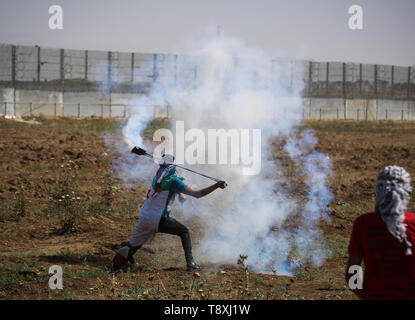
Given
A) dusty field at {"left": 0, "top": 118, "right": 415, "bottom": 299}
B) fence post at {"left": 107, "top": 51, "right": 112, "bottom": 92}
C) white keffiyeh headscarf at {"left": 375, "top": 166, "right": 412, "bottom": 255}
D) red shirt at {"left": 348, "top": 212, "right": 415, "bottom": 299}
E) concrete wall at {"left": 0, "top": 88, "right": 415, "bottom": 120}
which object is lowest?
dusty field at {"left": 0, "top": 118, "right": 415, "bottom": 299}

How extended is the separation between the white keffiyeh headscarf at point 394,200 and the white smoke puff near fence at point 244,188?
4.40 m

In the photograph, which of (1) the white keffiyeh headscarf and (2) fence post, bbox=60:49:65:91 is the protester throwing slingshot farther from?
(2) fence post, bbox=60:49:65:91

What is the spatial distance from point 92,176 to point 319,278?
10.2m

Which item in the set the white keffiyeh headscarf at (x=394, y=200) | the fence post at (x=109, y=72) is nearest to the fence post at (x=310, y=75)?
the fence post at (x=109, y=72)

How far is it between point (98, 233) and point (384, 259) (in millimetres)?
7166

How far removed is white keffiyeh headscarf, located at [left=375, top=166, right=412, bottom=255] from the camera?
3832mm

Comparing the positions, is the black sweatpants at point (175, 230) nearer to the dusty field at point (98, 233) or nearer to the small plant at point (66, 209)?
the dusty field at point (98, 233)

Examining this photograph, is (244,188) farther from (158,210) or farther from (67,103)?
(67,103)

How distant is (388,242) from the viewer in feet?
12.6

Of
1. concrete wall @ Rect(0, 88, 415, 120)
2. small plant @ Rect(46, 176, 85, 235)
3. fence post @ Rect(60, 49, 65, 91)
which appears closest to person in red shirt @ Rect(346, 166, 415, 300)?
small plant @ Rect(46, 176, 85, 235)

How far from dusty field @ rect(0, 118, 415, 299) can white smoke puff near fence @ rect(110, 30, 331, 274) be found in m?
0.43

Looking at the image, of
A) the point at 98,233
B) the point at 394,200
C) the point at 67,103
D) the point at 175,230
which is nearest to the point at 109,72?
the point at 67,103
